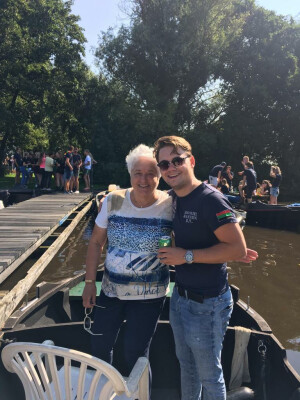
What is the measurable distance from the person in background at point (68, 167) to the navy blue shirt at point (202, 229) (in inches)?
488

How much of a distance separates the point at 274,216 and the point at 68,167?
832cm

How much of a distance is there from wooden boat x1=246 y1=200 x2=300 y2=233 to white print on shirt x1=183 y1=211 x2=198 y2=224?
12.3 m

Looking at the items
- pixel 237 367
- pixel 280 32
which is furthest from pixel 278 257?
pixel 280 32

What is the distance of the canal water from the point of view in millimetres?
5699

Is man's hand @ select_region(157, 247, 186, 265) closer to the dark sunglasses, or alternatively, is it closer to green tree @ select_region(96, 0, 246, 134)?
the dark sunglasses

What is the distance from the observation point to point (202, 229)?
208 centimetres

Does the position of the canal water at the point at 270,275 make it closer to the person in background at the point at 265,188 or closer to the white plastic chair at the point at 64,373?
the white plastic chair at the point at 64,373

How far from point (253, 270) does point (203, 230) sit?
22.8ft

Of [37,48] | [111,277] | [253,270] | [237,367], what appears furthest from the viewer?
[37,48]

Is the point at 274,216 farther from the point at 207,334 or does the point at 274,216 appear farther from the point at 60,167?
the point at 207,334

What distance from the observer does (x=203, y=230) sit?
82.1 inches

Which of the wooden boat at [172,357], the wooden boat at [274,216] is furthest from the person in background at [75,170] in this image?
the wooden boat at [172,357]

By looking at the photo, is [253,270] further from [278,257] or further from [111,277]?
[111,277]

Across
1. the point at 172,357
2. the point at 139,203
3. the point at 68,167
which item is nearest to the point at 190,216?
the point at 139,203
